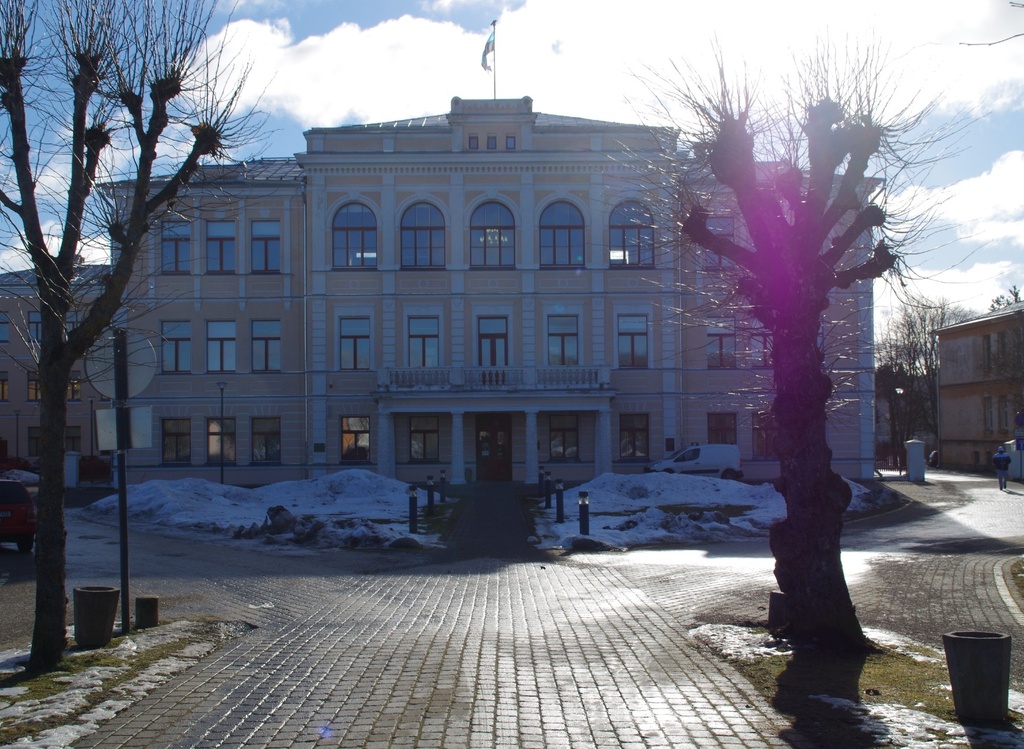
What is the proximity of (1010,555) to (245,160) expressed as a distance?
15719mm

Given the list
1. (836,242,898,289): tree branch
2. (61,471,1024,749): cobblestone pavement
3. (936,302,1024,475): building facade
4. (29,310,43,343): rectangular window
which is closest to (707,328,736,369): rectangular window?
(936,302,1024,475): building facade

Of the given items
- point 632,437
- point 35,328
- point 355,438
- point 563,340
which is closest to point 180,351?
point 355,438

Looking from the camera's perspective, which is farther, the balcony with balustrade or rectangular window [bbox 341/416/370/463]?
rectangular window [bbox 341/416/370/463]

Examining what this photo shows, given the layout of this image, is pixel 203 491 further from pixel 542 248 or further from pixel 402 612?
pixel 402 612

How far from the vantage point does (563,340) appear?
1692 inches

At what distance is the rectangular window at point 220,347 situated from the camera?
1711 inches

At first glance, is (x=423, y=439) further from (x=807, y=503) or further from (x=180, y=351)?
(x=807, y=503)

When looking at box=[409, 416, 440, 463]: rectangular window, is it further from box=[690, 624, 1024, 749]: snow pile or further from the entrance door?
box=[690, 624, 1024, 749]: snow pile

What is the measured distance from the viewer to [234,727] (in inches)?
263

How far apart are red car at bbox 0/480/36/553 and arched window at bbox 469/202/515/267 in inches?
1010

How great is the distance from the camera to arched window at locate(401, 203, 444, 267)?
42.9 meters

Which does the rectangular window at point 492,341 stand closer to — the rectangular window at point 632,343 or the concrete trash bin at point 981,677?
the rectangular window at point 632,343

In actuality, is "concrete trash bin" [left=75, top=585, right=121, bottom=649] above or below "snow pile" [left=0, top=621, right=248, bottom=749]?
above

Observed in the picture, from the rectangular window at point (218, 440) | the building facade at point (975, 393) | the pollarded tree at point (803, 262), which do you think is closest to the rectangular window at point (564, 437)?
the rectangular window at point (218, 440)
